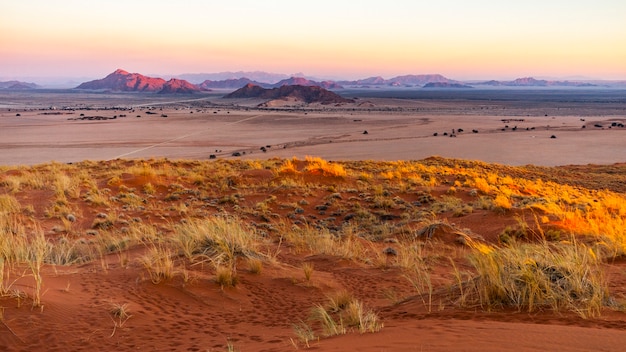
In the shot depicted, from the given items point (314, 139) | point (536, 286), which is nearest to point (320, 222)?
point (536, 286)

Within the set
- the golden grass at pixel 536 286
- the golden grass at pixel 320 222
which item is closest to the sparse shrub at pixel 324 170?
the golden grass at pixel 320 222

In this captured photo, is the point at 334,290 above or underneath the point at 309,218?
above

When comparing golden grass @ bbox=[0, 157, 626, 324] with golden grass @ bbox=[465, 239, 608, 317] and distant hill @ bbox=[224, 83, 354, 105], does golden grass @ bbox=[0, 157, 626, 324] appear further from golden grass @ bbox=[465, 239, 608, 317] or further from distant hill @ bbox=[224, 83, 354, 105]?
distant hill @ bbox=[224, 83, 354, 105]

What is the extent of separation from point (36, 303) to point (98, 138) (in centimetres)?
4775

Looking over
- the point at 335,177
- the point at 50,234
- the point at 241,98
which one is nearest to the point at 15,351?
the point at 50,234

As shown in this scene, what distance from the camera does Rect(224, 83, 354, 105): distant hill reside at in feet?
393

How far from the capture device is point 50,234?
39.7ft

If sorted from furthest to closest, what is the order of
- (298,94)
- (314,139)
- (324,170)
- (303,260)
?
1. (298,94)
2. (314,139)
3. (324,170)
4. (303,260)

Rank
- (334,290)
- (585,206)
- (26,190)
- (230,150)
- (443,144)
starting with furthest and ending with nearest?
(443,144), (230,150), (26,190), (585,206), (334,290)

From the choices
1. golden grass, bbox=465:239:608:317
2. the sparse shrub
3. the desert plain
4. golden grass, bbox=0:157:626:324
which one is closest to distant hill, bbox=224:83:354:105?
the desert plain

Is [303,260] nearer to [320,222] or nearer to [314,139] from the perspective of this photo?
[320,222]

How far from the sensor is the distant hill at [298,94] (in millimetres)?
119925

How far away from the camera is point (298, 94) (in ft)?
423

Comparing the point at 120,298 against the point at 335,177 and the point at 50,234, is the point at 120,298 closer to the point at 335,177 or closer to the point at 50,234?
the point at 50,234
